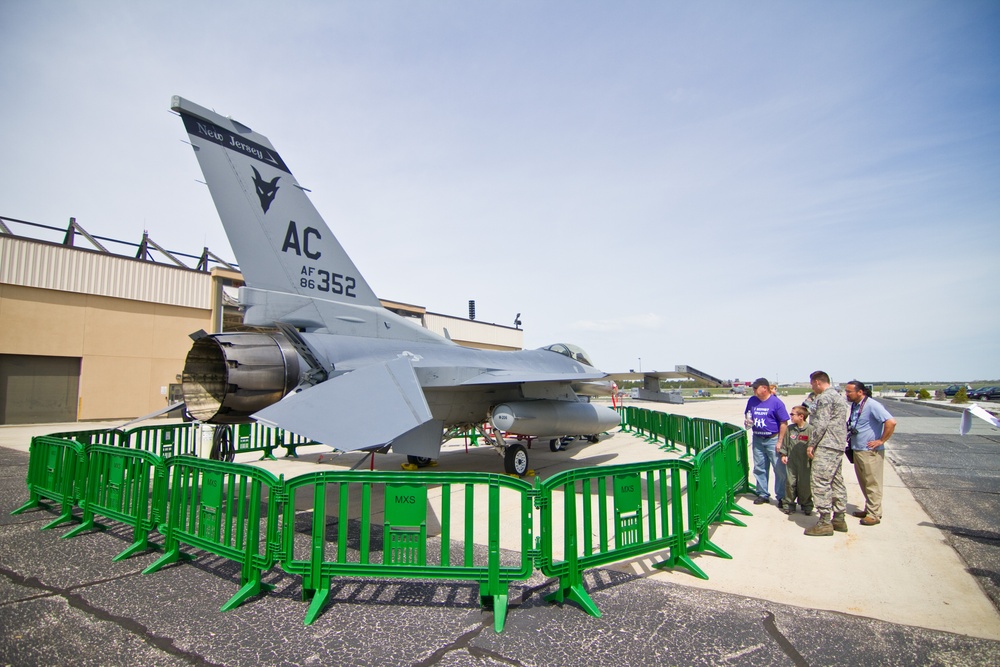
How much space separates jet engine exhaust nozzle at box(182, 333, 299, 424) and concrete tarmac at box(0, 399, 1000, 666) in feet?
5.15

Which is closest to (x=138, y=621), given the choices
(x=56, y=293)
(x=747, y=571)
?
(x=747, y=571)

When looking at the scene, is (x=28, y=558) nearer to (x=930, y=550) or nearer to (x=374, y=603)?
(x=374, y=603)

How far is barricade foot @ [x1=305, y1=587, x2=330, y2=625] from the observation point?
344cm

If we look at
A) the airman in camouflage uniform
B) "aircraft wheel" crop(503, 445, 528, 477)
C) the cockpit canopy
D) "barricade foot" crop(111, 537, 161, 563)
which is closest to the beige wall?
the cockpit canopy

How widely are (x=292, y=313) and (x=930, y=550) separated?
7648 millimetres

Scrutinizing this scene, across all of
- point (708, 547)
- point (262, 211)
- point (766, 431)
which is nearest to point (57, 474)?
point (262, 211)

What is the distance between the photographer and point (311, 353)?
6629 millimetres

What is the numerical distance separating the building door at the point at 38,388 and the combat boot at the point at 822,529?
904 inches

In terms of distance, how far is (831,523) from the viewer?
543cm

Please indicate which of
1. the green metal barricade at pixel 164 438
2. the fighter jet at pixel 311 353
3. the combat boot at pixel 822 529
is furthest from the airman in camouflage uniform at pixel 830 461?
the green metal barricade at pixel 164 438

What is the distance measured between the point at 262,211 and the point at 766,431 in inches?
290

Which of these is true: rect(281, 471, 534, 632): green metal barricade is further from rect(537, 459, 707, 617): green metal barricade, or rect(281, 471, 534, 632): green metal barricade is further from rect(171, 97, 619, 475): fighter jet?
rect(171, 97, 619, 475): fighter jet

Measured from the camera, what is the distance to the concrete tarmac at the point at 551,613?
3041 mm

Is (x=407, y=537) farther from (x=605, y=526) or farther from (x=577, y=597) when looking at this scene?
(x=605, y=526)
